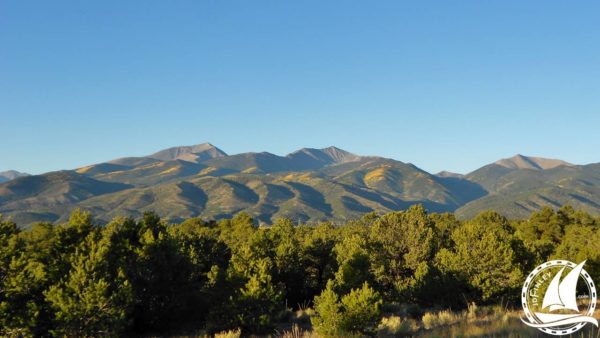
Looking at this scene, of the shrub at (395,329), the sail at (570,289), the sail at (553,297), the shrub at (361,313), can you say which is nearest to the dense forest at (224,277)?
the shrub at (361,313)

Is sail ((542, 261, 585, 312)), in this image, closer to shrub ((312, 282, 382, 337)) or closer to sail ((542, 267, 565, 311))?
sail ((542, 267, 565, 311))

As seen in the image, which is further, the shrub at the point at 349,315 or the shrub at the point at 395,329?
the shrub at the point at 395,329

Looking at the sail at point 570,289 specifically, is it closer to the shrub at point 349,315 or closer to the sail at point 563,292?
the sail at point 563,292

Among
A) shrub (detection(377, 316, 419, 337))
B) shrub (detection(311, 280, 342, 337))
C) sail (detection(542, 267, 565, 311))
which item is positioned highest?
sail (detection(542, 267, 565, 311))

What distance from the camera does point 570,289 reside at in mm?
12367

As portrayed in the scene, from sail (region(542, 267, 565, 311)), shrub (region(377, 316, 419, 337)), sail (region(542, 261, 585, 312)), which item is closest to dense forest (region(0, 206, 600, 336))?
shrub (region(377, 316, 419, 337))

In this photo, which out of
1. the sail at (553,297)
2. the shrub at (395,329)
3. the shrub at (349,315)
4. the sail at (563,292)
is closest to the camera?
the sail at (563,292)

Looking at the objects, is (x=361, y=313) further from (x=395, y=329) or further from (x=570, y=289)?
(x=570, y=289)

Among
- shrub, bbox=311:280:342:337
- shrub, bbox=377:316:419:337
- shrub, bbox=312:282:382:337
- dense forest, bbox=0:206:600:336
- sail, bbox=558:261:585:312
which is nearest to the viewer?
sail, bbox=558:261:585:312

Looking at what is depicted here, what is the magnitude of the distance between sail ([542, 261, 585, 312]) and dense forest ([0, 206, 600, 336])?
10461 millimetres

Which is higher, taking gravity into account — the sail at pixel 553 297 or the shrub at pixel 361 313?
the sail at pixel 553 297

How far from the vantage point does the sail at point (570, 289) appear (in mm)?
11828

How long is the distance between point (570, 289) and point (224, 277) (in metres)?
25.0

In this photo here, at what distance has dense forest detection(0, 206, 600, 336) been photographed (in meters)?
23.1
